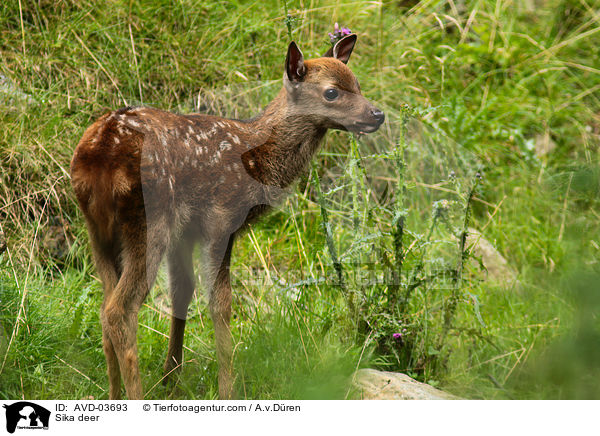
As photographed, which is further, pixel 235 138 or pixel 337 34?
pixel 337 34

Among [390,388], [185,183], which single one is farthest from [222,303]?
[390,388]

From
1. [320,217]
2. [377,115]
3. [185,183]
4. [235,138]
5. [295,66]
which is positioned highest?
[295,66]

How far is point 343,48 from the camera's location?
145 inches

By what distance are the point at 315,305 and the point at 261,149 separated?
106 cm

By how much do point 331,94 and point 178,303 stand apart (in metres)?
1.45

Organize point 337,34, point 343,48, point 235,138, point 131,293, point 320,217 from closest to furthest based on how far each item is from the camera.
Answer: point 131,293 → point 235,138 → point 343,48 → point 337,34 → point 320,217

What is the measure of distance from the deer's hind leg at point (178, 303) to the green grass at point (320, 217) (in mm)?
82

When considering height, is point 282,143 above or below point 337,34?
below

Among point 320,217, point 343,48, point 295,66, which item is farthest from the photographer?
point 320,217

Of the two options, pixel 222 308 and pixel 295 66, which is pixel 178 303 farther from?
pixel 295 66

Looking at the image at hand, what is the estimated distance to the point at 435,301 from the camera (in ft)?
14.5

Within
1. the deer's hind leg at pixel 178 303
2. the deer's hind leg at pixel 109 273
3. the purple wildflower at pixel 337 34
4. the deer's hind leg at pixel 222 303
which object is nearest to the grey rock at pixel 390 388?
the deer's hind leg at pixel 222 303
